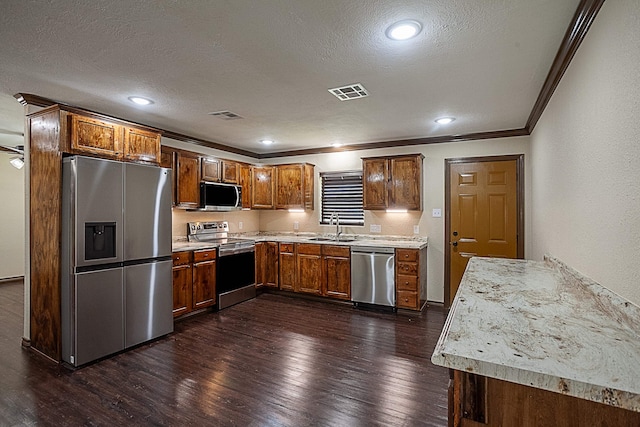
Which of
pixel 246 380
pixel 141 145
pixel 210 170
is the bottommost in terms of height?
pixel 246 380

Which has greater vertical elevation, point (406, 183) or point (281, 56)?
point (281, 56)

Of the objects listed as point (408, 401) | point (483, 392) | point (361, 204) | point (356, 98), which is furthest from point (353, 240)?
point (483, 392)

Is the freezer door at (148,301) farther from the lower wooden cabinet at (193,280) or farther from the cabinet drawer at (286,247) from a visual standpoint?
the cabinet drawer at (286,247)

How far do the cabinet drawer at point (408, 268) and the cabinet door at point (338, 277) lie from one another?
735 millimetres

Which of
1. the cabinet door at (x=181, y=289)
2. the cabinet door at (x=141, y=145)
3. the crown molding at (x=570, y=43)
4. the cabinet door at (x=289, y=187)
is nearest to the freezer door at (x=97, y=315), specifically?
the cabinet door at (x=181, y=289)

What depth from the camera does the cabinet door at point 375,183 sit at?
483 centimetres

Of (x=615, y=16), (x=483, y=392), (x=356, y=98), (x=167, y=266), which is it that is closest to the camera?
(x=483, y=392)

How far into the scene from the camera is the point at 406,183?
468 centimetres

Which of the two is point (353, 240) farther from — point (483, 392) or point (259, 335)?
point (483, 392)

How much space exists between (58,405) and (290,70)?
291 cm

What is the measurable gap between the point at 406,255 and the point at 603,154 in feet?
9.45

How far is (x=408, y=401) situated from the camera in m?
2.33

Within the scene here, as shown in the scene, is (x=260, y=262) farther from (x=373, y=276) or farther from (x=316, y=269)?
(x=373, y=276)

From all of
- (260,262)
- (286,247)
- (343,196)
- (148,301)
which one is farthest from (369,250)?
(148,301)
